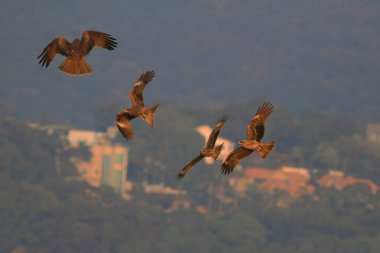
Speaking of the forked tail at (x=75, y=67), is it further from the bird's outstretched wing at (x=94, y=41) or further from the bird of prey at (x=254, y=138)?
the bird of prey at (x=254, y=138)

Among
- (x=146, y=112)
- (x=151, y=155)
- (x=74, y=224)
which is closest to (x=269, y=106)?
(x=146, y=112)

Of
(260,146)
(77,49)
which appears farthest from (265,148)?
(77,49)

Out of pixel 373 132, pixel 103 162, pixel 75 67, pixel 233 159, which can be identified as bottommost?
pixel 233 159

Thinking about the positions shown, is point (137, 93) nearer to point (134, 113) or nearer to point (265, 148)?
point (134, 113)

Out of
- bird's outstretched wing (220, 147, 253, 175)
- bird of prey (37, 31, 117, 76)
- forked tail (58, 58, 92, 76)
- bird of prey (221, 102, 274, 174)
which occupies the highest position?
bird of prey (37, 31, 117, 76)

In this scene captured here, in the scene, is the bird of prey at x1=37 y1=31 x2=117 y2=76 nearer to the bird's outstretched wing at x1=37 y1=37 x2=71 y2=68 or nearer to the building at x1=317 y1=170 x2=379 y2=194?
the bird's outstretched wing at x1=37 y1=37 x2=71 y2=68

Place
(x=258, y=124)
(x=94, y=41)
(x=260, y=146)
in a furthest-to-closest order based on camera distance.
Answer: (x=94, y=41)
(x=258, y=124)
(x=260, y=146)

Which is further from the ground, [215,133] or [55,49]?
[55,49]

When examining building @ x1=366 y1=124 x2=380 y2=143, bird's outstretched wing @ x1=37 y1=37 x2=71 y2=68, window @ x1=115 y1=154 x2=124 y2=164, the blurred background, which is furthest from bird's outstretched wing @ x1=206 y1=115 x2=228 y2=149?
building @ x1=366 y1=124 x2=380 y2=143
